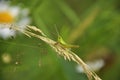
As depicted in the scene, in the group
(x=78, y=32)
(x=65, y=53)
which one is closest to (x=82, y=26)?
(x=78, y=32)

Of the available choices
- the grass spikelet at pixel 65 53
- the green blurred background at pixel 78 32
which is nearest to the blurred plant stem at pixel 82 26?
the green blurred background at pixel 78 32

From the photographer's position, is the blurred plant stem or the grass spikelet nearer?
the grass spikelet

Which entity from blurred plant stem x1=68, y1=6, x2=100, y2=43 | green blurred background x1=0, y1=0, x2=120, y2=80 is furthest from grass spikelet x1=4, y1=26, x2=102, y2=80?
blurred plant stem x1=68, y1=6, x2=100, y2=43

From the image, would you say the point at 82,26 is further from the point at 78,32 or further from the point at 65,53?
the point at 65,53

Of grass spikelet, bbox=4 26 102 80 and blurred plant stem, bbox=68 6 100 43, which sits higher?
grass spikelet, bbox=4 26 102 80

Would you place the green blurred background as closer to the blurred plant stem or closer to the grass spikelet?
the blurred plant stem

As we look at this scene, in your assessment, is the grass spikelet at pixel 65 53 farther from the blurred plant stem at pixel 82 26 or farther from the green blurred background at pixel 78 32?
the blurred plant stem at pixel 82 26

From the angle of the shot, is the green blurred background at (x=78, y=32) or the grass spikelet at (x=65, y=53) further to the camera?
the green blurred background at (x=78, y=32)
